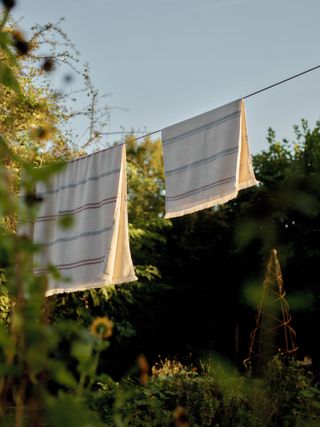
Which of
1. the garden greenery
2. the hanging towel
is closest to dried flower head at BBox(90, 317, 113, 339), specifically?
the garden greenery

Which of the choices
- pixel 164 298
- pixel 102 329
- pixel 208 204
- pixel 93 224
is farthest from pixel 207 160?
pixel 164 298

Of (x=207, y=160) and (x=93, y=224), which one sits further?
(x=93, y=224)

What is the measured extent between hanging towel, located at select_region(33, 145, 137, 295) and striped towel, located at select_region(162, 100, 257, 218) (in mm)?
328

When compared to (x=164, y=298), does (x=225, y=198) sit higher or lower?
lower

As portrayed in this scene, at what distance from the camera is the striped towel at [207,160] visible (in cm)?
331

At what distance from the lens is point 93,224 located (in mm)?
3740

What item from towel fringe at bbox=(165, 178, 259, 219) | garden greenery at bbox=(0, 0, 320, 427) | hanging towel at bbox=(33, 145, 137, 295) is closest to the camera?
garden greenery at bbox=(0, 0, 320, 427)

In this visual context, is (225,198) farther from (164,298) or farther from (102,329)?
(164,298)

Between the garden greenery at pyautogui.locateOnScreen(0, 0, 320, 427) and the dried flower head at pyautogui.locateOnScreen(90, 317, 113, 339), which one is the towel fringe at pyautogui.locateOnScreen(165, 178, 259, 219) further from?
the dried flower head at pyautogui.locateOnScreen(90, 317, 113, 339)

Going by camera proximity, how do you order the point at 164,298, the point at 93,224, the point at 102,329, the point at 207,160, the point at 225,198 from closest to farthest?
1. the point at 102,329
2. the point at 225,198
3. the point at 207,160
4. the point at 93,224
5. the point at 164,298

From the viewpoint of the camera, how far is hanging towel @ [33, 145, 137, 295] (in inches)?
142

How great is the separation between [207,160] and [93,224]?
2.43 feet

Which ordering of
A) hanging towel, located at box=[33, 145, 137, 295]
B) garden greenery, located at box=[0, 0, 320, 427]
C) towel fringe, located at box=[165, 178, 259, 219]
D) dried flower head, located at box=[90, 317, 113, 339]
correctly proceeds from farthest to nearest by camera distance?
hanging towel, located at box=[33, 145, 137, 295]
towel fringe, located at box=[165, 178, 259, 219]
dried flower head, located at box=[90, 317, 113, 339]
garden greenery, located at box=[0, 0, 320, 427]

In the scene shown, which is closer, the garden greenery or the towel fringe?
the garden greenery
